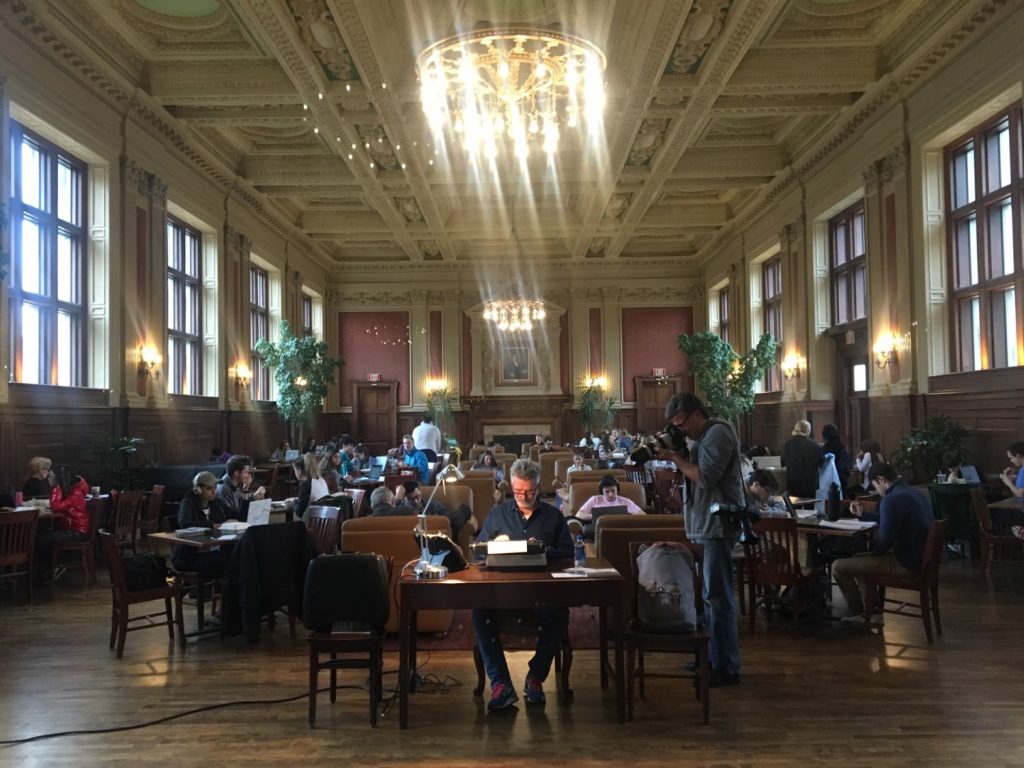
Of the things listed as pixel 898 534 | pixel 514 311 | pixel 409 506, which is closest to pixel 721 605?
pixel 898 534

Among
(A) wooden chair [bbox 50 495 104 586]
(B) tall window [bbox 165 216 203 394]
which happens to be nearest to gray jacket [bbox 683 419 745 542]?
(A) wooden chair [bbox 50 495 104 586]

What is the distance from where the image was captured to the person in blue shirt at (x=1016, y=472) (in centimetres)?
732

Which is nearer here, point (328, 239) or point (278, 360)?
point (278, 360)

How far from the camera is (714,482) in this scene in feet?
14.9

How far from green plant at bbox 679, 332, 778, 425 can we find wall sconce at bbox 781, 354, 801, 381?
239mm

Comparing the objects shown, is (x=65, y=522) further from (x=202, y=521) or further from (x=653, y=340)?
(x=653, y=340)

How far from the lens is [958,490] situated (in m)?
8.14

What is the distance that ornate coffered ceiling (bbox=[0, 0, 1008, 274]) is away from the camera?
9.16 m

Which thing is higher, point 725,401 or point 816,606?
point 725,401

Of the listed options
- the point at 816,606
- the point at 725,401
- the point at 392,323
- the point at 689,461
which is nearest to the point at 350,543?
the point at 689,461

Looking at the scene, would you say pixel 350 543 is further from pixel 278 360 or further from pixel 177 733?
pixel 278 360

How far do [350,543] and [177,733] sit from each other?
166 cm

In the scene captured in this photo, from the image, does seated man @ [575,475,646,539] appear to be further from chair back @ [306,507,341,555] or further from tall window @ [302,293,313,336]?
tall window @ [302,293,313,336]

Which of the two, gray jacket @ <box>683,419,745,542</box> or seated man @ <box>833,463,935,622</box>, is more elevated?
gray jacket @ <box>683,419,745,542</box>
